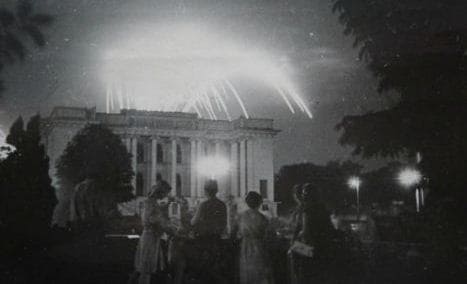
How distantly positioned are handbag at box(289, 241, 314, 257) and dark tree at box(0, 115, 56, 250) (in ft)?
25.9

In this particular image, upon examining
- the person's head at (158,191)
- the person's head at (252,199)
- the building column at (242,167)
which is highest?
the building column at (242,167)

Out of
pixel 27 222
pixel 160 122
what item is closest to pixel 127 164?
pixel 160 122

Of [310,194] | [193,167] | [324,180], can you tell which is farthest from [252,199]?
[324,180]

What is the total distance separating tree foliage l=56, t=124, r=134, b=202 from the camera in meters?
35.4

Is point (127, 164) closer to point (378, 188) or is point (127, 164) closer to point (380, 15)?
point (380, 15)

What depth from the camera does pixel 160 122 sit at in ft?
192

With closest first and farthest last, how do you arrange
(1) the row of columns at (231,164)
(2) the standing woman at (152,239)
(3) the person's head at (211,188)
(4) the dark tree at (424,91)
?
(3) the person's head at (211,188) → (2) the standing woman at (152,239) → (4) the dark tree at (424,91) → (1) the row of columns at (231,164)

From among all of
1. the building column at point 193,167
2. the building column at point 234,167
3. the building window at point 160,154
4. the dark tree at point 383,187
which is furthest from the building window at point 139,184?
the dark tree at point 383,187

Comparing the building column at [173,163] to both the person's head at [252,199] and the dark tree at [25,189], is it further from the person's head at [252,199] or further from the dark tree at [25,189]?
the person's head at [252,199]

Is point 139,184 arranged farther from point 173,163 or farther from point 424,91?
point 424,91

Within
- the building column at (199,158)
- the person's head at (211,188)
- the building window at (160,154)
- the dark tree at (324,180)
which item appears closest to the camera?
the person's head at (211,188)

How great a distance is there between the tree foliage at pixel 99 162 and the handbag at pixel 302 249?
98.0ft

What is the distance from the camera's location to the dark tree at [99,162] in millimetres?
35406

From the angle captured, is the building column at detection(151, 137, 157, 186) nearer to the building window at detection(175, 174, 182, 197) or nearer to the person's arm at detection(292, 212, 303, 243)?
the building window at detection(175, 174, 182, 197)
